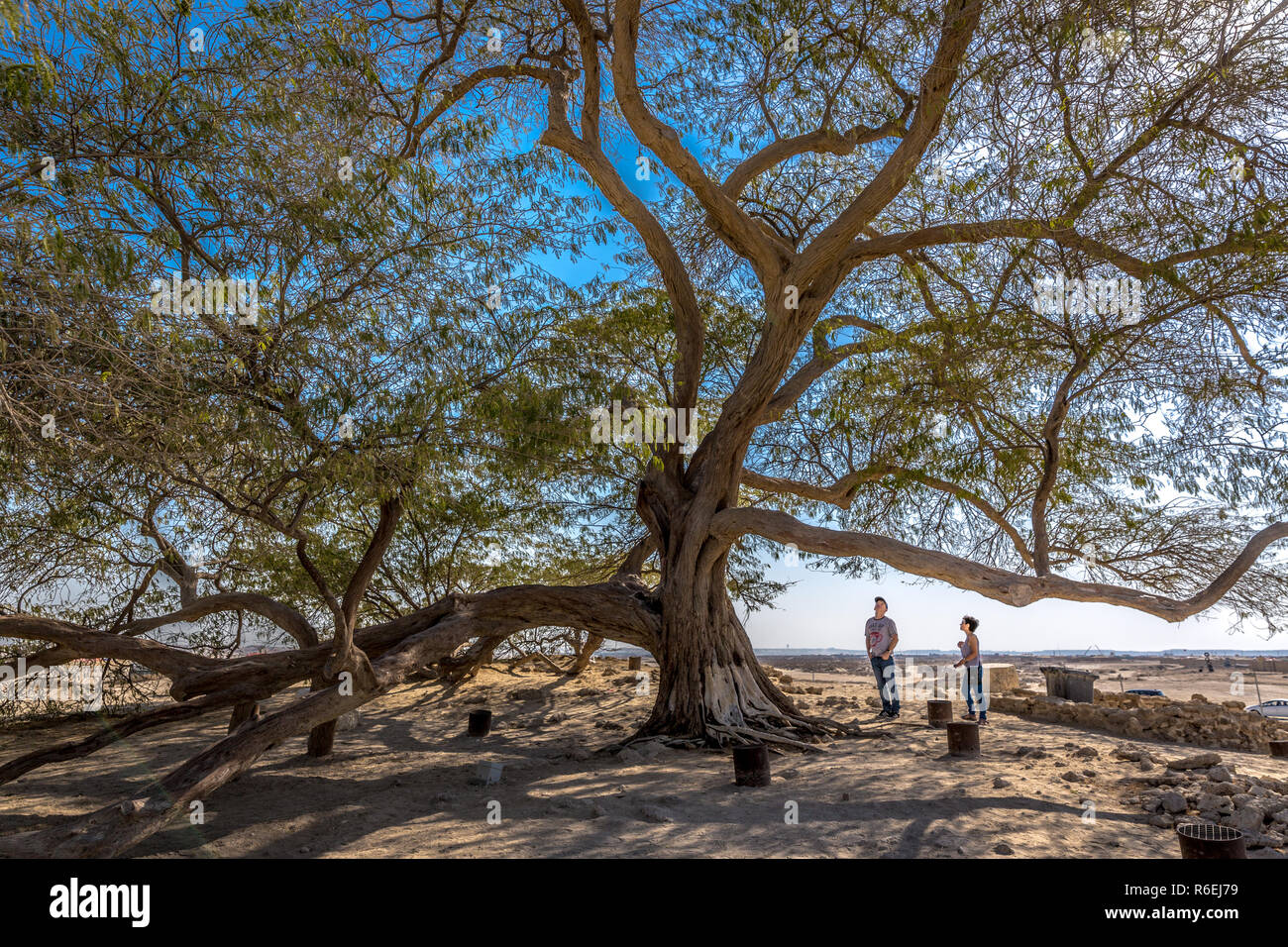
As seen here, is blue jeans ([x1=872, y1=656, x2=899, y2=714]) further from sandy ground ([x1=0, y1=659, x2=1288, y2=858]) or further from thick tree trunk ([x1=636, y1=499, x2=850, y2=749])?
thick tree trunk ([x1=636, y1=499, x2=850, y2=749])

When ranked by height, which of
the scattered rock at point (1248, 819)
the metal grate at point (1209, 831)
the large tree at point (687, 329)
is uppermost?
the large tree at point (687, 329)

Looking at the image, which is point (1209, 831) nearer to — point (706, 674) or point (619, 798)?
point (619, 798)

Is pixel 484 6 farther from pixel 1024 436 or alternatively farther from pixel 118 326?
pixel 1024 436

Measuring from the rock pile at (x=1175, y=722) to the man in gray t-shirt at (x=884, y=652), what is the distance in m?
2.26

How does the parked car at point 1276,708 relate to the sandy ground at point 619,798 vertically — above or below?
below

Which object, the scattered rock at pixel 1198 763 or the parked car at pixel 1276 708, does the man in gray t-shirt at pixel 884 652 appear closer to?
the scattered rock at pixel 1198 763

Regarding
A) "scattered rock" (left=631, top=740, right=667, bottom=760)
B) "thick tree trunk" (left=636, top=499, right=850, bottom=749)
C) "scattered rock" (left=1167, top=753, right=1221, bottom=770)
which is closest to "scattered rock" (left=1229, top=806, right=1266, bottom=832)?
"scattered rock" (left=1167, top=753, right=1221, bottom=770)

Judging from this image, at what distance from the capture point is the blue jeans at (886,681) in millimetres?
10664

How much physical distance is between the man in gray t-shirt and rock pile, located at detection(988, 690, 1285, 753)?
7.42ft

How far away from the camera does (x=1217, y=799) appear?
5.46 meters

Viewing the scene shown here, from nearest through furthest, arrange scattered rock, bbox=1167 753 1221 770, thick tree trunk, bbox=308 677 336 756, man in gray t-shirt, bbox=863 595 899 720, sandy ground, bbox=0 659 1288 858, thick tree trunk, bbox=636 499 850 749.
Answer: sandy ground, bbox=0 659 1288 858, scattered rock, bbox=1167 753 1221 770, thick tree trunk, bbox=308 677 336 756, thick tree trunk, bbox=636 499 850 749, man in gray t-shirt, bbox=863 595 899 720

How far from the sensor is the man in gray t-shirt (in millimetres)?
10594

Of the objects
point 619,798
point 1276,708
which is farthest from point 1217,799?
point 1276,708

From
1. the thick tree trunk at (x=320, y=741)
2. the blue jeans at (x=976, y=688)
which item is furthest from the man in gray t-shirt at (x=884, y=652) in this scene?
the thick tree trunk at (x=320, y=741)
